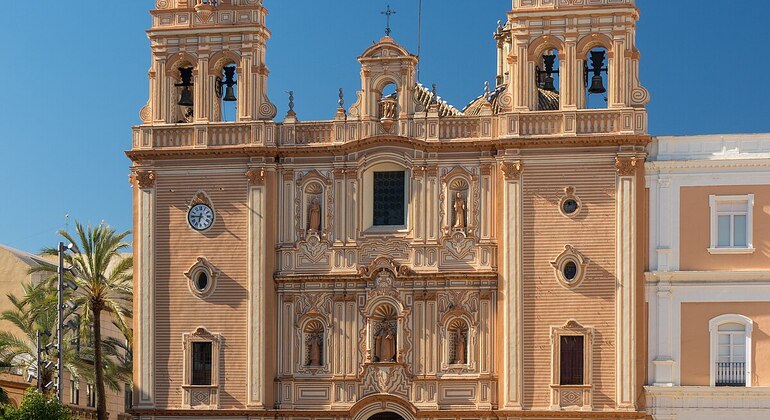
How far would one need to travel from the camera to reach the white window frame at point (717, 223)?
59906 millimetres

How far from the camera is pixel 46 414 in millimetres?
57781

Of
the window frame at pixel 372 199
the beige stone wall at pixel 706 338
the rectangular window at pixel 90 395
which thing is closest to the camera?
the beige stone wall at pixel 706 338

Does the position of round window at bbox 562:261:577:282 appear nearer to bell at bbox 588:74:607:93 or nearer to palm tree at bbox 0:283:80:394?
bell at bbox 588:74:607:93

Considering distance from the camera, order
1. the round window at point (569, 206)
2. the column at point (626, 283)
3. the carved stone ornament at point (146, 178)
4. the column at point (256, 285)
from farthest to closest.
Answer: the carved stone ornament at point (146, 178)
the column at point (256, 285)
the round window at point (569, 206)
the column at point (626, 283)

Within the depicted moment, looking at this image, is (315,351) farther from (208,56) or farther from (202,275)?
(208,56)

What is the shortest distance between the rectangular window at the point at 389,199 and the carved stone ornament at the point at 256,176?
3917mm

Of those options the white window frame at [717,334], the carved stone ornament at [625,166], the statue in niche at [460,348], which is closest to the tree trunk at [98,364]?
the statue in niche at [460,348]

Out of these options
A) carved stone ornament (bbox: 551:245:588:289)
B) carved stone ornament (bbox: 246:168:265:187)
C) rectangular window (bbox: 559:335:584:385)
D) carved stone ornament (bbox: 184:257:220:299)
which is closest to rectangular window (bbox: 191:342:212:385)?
carved stone ornament (bbox: 184:257:220:299)

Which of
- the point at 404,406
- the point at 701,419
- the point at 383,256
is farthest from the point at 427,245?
the point at 701,419

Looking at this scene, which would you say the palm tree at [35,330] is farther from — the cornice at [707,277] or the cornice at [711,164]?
the cornice at [711,164]

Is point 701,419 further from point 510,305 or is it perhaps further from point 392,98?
point 392,98

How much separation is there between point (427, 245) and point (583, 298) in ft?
18.5

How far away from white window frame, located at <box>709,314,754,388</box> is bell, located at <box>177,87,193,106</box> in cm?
2003

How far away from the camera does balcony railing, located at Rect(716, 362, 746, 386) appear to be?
5950 centimetres
